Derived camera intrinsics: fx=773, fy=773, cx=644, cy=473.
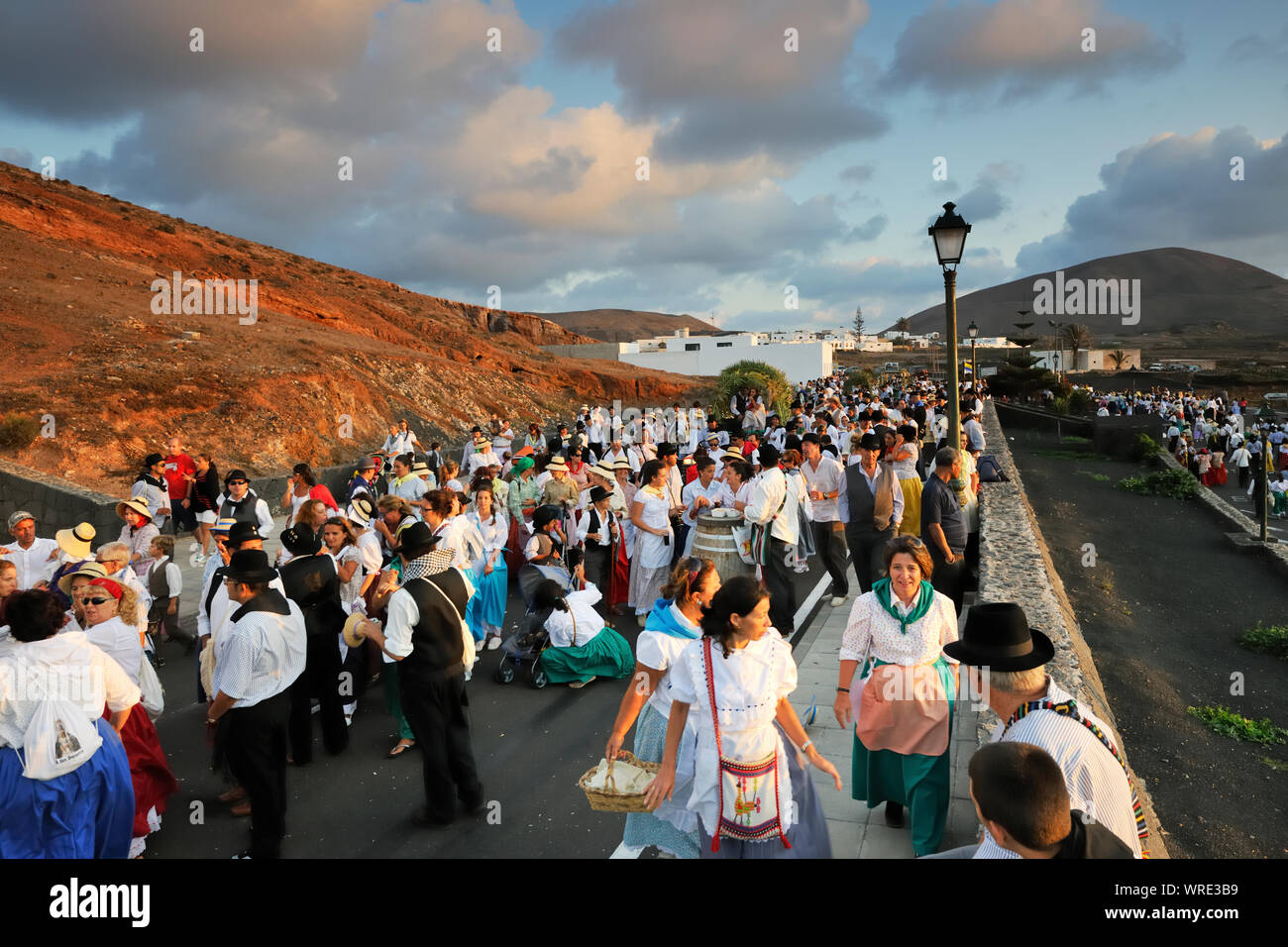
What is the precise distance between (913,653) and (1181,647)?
9746mm

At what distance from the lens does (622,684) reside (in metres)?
6.95

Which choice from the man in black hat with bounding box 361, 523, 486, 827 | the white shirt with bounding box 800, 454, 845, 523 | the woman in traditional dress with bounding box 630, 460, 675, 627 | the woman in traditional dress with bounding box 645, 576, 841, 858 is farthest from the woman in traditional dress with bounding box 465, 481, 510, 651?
the woman in traditional dress with bounding box 645, 576, 841, 858

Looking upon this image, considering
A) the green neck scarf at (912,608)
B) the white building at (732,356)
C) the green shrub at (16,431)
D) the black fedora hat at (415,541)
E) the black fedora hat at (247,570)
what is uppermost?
the white building at (732,356)

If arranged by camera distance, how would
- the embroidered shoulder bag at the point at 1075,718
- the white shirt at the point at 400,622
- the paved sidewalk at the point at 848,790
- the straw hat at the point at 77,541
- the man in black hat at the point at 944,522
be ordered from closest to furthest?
1. the embroidered shoulder bag at the point at 1075,718
2. the paved sidewalk at the point at 848,790
3. the white shirt at the point at 400,622
4. the straw hat at the point at 77,541
5. the man in black hat at the point at 944,522

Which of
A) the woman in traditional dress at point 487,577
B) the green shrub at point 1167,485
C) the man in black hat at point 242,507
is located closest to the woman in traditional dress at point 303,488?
the man in black hat at point 242,507

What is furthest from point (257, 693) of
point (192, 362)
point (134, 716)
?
point (192, 362)

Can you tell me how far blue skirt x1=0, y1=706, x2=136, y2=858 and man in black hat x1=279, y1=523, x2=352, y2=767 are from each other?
1.47 meters

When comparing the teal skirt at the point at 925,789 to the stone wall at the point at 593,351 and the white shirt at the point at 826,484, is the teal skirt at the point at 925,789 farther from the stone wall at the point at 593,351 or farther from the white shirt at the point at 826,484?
the stone wall at the point at 593,351

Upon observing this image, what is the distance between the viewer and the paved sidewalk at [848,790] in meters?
4.10

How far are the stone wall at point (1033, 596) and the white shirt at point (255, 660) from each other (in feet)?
12.4

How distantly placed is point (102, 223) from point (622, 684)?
139 ft

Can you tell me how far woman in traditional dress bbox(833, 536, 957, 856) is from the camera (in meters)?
3.78
